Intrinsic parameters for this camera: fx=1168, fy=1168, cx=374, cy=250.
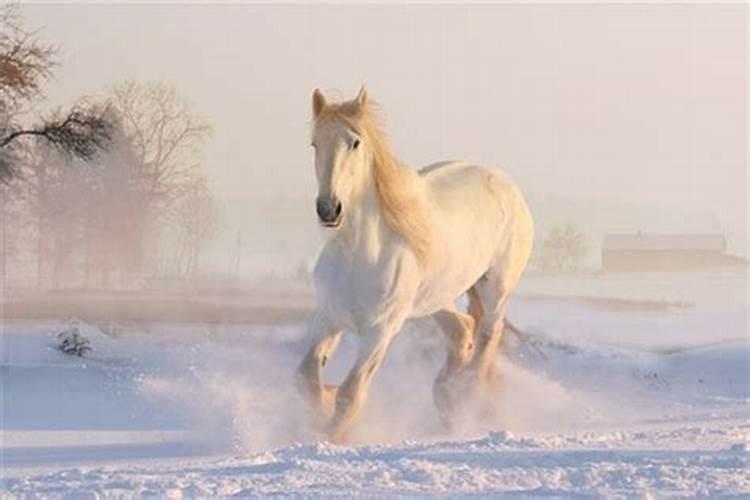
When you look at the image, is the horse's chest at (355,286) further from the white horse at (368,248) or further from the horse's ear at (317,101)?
the horse's ear at (317,101)

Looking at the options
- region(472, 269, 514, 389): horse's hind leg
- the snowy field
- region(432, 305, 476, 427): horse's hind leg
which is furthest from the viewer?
region(472, 269, 514, 389): horse's hind leg

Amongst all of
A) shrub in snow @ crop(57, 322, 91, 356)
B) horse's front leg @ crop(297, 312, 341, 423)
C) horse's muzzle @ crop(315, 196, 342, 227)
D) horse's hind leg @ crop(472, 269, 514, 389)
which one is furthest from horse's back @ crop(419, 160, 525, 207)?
shrub in snow @ crop(57, 322, 91, 356)

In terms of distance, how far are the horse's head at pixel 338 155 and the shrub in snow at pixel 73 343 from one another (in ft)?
24.7

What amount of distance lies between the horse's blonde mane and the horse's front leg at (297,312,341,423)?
77 cm

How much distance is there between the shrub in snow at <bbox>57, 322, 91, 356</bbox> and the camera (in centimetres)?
1388

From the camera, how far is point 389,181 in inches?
298

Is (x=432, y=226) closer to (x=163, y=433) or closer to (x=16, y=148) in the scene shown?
(x=163, y=433)

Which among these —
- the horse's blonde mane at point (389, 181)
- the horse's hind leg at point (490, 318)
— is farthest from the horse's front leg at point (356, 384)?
the horse's hind leg at point (490, 318)

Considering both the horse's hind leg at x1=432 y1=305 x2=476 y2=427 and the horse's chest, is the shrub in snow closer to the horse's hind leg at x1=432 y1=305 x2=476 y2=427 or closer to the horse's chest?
the horse's hind leg at x1=432 y1=305 x2=476 y2=427

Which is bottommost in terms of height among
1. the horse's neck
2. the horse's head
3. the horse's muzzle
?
the horse's neck

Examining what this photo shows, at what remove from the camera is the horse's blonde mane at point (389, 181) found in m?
7.21

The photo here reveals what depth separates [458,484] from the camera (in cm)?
570

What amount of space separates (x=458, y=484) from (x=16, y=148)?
10051 mm

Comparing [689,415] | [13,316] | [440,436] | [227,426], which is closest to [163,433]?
[227,426]
